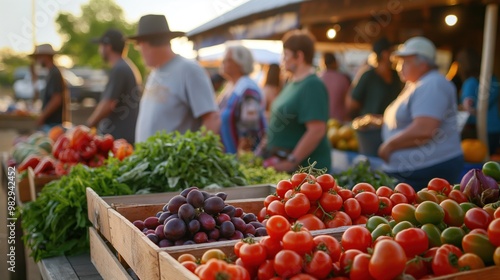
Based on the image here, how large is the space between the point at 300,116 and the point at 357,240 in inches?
112

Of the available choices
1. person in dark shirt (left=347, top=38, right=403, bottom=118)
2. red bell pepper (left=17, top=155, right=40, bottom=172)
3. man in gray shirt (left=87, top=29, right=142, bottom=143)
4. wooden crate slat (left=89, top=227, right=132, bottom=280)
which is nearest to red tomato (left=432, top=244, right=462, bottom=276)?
wooden crate slat (left=89, top=227, right=132, bottom=280)

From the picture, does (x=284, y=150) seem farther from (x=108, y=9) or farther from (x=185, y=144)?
(x=108, y=9)

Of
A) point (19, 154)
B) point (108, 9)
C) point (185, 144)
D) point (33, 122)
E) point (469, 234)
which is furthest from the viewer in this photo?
point (108, 9)

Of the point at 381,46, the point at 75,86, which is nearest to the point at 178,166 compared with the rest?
the point at 381,46

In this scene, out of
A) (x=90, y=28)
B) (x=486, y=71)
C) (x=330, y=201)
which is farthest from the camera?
(x=90, y=28)

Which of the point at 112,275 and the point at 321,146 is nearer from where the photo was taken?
the point at 112,275

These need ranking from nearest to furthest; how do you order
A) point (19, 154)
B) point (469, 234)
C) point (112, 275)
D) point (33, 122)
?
point (469, 234) → point (112, 275) → point (19, 154) → point (33, 122)

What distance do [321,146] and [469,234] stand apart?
2915 millimetres

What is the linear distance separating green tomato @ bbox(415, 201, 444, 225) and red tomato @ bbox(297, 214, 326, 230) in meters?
0.34

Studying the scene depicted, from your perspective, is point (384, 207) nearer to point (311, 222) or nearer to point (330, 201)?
point (330, 201)

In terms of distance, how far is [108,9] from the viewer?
36.2 meters

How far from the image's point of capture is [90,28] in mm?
34156

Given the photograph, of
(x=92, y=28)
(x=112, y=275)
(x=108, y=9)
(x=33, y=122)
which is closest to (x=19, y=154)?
(x=112, y=275)

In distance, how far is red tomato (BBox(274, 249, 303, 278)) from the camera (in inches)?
54.4
